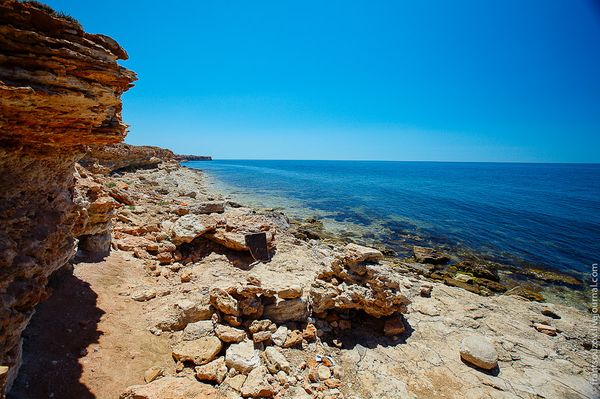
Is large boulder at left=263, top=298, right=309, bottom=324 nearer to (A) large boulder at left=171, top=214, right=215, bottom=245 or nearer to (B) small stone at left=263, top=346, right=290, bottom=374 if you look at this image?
(B) small stone at left=263, top=346, right=290, bottom=374

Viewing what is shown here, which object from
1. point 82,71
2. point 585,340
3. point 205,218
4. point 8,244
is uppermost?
point 82,71

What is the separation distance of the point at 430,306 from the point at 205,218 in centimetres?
1222

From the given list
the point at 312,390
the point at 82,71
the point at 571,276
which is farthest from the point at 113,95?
the point at 571,276

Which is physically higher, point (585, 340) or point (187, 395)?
point (187, 395)

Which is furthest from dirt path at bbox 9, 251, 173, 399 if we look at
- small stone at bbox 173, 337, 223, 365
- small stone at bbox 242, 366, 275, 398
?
small stone at bbox 242, 366, 275, 398

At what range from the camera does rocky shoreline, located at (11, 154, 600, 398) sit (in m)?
7.09

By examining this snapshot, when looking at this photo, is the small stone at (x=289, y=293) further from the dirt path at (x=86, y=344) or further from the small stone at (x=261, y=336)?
the dirt path at (x=86, y=344)

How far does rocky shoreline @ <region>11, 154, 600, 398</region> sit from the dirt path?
0.56ft

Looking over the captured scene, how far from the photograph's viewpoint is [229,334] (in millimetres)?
7730

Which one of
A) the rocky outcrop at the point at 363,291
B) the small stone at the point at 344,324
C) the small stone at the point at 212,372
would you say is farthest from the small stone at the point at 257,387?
the small stone at the point at 344,324

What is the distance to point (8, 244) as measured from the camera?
5156 millimetres

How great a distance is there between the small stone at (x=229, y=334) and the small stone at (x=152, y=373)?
5.31 feet

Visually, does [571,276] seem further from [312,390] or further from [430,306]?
[312,390]

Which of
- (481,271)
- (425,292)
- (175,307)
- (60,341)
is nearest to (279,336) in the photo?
(175,307)
